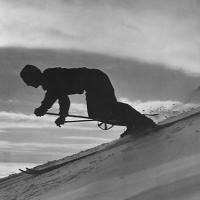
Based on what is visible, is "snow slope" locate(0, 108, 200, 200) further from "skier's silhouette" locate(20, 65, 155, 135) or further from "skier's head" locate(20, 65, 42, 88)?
"skier's head" locate(20, 65, 42, 88)

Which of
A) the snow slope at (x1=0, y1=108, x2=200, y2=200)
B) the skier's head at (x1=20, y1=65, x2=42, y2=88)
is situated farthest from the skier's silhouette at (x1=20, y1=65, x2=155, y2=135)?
the snow slope at (x1=0, y1=108, x2=200, y2=200)

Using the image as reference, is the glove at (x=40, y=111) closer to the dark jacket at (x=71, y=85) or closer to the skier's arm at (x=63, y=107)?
the dark jacket at (x=71, y=85)

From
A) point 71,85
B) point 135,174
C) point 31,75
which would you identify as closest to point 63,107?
point 71,85

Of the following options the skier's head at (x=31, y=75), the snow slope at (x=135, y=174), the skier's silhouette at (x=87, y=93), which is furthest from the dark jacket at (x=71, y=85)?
the snow slope at (x=135, y=174)

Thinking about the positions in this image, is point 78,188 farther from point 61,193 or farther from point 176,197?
point 176,197

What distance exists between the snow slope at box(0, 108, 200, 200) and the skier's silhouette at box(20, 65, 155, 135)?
0.41 meters

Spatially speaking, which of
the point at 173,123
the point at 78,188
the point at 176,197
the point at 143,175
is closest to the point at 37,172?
the point at 173,123

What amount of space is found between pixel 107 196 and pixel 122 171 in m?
0.90

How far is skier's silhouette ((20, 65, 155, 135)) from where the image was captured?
743 cm

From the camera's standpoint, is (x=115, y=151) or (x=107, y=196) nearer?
(x=107, y=196)

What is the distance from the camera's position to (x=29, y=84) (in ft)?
23.6

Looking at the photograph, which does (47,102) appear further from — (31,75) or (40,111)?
(31,75)

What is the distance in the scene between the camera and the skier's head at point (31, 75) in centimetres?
713

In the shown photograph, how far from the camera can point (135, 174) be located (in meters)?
5.27
